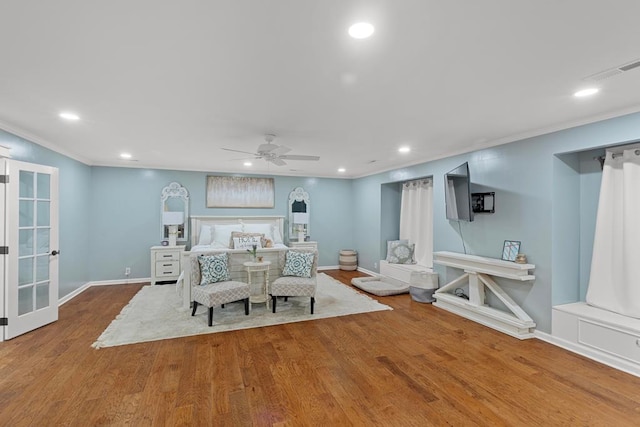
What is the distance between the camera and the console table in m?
3.60

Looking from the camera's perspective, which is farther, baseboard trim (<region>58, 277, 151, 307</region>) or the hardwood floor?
baseboard trim (<region>58, 277, 151, 307</region>)

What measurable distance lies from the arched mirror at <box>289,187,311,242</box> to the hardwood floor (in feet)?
12.0

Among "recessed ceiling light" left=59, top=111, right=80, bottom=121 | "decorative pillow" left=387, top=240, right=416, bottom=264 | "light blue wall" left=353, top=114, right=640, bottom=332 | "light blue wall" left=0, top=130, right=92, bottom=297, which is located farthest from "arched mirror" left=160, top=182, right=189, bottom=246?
"light blue wall" left=353, top=114, right=640, bottom=332

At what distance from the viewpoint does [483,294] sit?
4195 millimetres

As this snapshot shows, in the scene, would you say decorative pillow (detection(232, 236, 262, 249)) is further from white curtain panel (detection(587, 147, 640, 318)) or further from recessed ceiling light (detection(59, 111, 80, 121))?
white curtain panel (detection(587, 147, 640, 318))

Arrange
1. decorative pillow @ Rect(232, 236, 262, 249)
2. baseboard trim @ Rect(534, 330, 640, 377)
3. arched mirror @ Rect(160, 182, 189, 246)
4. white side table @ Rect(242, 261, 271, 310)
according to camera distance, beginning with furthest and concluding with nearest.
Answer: arched mirror @ Rect(160, 182, 189, 246) < decorative pillow @ Rect(232, 236, 262, 249) < white side table @ Rect(242, 261, 271, 310) < baseboard trim @ Rect(534, 330, 640, 377)

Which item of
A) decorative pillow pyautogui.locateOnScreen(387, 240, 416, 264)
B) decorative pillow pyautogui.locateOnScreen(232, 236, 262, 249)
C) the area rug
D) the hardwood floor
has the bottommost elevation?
the hardwood floor

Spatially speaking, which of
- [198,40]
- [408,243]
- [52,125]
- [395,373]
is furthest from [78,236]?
[408,243]

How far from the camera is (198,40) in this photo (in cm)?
176

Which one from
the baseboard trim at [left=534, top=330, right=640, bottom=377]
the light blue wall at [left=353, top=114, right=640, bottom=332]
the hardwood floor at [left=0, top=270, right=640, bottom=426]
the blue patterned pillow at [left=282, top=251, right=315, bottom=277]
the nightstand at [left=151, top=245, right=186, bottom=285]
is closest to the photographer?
the hardwood floor at [left=0, top=270, right=640, bottom=426]

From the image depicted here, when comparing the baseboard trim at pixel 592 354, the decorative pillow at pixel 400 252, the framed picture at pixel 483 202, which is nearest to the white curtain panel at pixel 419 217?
the decorative pillow at pixel 400 252

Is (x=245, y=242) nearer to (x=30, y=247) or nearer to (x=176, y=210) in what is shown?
(x=176, y=210)

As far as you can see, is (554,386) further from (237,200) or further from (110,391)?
(237,200)

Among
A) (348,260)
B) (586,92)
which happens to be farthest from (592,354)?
(348,260)
